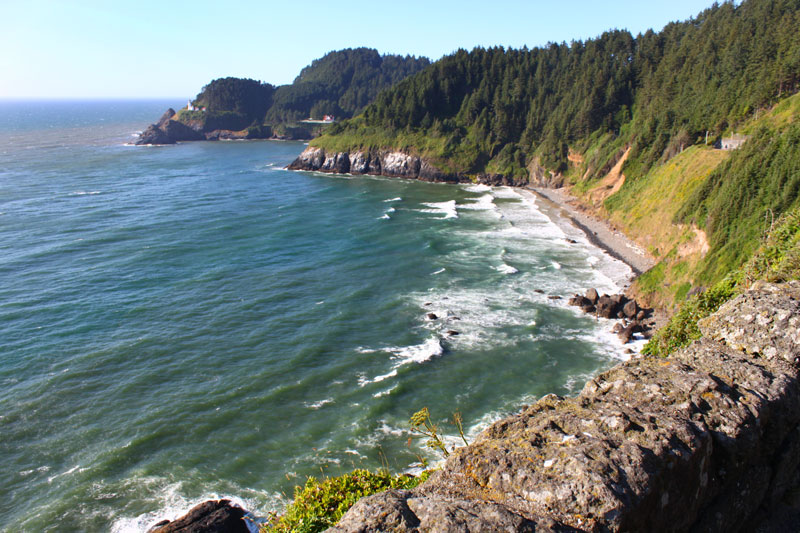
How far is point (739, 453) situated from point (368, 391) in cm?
2777

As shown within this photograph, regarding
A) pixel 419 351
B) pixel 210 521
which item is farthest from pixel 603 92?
pixel 210 521

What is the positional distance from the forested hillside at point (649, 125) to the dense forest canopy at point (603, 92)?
1.01 ft

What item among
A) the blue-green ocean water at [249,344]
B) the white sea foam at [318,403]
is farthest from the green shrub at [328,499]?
the white sea foam at [318,403]

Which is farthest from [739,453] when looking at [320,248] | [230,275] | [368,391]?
[320,248]

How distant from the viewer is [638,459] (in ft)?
25.2

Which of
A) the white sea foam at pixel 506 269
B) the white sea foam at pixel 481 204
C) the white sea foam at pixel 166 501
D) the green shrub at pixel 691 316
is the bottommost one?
the white sea foam at pixel 166 501

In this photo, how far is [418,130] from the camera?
134250 millimetres

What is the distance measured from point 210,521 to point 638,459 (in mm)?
19364

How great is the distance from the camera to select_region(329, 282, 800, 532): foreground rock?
23.4 ft

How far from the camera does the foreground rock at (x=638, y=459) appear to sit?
23.4ft

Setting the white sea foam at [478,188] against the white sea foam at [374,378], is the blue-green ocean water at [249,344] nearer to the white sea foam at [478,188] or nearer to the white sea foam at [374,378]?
the white sea foam at [374,378]

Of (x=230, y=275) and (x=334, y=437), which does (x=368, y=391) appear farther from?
(x=230, y=275)

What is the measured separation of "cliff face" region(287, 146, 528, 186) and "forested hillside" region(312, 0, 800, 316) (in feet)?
7.28

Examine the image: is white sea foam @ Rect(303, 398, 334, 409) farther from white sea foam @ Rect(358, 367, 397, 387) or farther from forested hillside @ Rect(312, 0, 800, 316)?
forested hillside @ Rect(312, 0, 800, 316)
